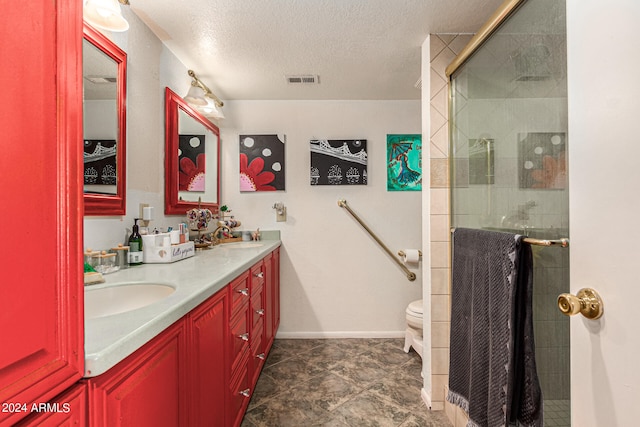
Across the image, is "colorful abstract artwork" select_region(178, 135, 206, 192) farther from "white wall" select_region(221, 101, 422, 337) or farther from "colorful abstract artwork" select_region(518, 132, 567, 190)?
"colorful abstract artwork" select_region(518, 132, 567, 190)

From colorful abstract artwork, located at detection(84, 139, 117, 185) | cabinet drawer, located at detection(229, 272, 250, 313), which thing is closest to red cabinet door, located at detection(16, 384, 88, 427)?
cabinet drawer, located at detection(229, 272, 250, 313)

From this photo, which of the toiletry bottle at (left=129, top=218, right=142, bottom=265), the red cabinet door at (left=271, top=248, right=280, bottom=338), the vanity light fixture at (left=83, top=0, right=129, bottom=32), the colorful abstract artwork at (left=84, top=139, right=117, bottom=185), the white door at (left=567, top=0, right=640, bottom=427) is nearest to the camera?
the white door at (left=567, top=0, right=640, bottom=427)

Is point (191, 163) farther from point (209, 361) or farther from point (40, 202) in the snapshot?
point (40, 202)

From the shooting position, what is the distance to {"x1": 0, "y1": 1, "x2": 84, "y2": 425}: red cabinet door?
1.22ft

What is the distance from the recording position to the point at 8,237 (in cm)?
37

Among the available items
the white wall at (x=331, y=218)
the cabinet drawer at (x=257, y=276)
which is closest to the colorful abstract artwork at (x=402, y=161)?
the white wall at (x=331, y=218)

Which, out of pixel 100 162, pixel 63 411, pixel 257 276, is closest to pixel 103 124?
pixel 100 162

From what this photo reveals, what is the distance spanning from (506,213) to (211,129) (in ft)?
7.46

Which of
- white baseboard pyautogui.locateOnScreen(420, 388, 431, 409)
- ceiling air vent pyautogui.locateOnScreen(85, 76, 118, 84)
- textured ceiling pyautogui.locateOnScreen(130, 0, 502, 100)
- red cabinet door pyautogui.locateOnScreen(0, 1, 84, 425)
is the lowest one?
white baseboard pyautogui.locateOnScreen(420, 388, 431, 409)

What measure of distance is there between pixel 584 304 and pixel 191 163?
7.38 feet

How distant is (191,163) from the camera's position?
216cm

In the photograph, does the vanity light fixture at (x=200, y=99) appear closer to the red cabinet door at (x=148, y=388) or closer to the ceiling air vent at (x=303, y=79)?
the ceiling air vent at (x=303, y=79)

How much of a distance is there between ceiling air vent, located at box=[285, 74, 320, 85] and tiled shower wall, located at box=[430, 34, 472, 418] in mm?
963

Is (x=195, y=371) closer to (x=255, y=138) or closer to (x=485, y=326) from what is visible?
(x=485, y=326)
